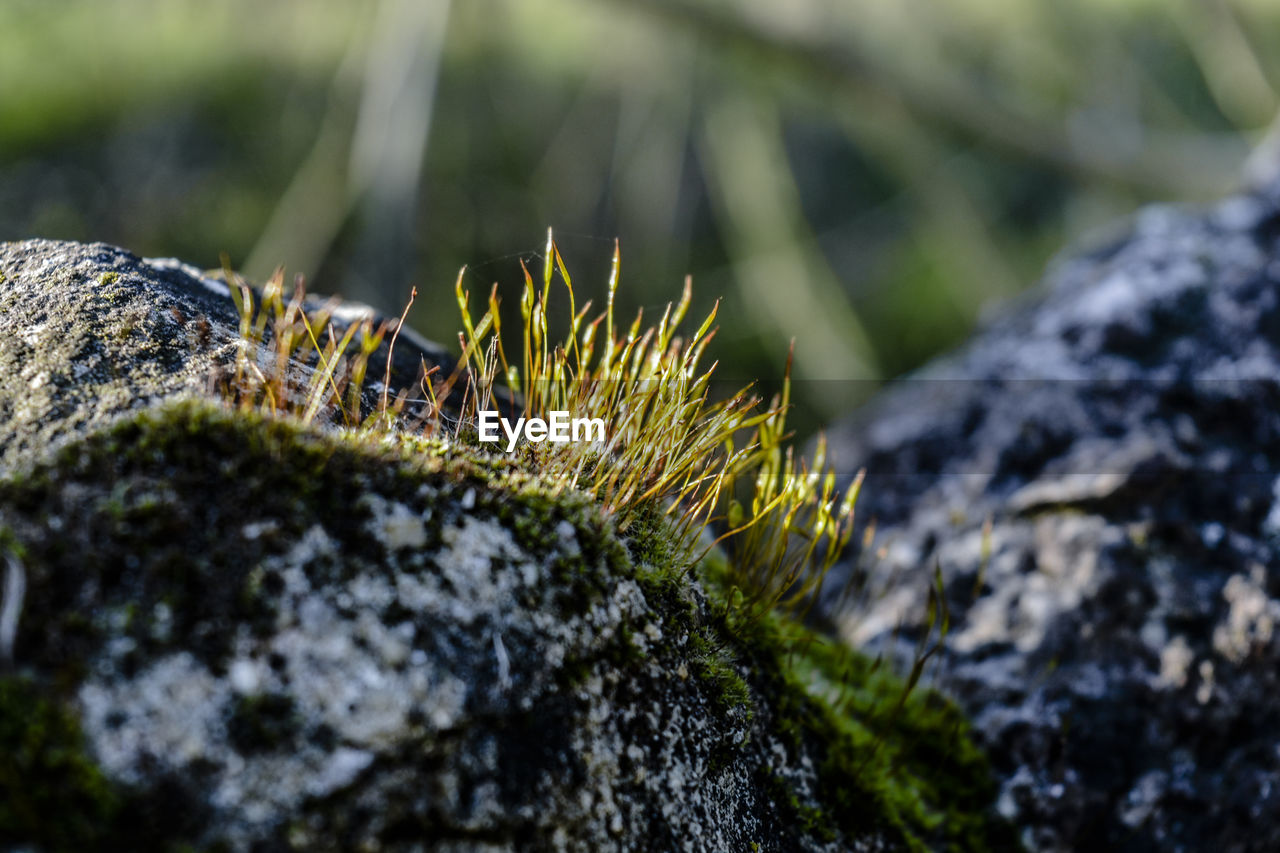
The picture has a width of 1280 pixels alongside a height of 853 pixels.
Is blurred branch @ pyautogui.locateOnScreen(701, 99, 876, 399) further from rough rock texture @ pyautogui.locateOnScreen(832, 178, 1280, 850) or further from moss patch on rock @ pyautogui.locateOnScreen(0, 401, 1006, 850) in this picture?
moss patch on rock @ pyautogui.locateOnScreen(0, 401, 1006, 850)

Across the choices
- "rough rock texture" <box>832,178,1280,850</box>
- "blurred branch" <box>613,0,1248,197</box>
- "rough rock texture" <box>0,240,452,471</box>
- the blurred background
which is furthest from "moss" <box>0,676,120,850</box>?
"blurred branch" <box>613,0,1248,197</box>

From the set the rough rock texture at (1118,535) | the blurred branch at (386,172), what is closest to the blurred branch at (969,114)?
the blurred branch at (386,172)

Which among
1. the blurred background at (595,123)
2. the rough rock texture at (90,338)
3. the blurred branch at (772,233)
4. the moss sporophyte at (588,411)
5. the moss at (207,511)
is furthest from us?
the blurred branch at (772,233)

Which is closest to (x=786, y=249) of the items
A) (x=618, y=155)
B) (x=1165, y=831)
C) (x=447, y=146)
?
(x=618, y=155)

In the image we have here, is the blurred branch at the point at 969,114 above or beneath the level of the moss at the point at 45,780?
above

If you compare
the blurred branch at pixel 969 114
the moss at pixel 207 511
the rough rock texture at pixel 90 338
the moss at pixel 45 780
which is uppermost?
the blurred branch at pixel 969 114

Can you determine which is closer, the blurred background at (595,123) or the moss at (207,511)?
the moss at (207,511)

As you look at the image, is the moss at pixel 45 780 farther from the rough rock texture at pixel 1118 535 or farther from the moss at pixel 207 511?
the rough rock texture at pixel 1118 535
